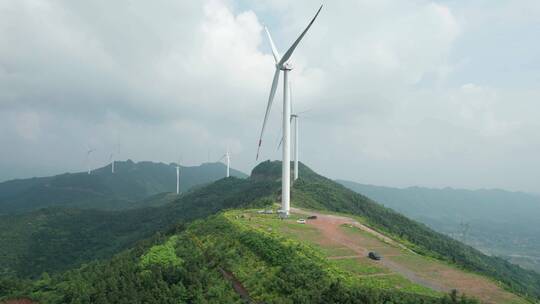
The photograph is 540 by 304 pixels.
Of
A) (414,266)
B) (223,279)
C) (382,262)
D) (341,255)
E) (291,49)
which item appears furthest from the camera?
(291,49)

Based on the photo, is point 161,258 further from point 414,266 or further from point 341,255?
point 414,266

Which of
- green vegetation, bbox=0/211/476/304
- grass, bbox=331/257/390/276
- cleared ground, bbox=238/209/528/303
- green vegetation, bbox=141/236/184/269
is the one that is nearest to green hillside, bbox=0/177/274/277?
cleared ground, bbox=238/209/528/303

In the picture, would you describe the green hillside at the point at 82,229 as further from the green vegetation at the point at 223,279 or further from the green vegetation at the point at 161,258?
the green vegetation at the point at 223,279

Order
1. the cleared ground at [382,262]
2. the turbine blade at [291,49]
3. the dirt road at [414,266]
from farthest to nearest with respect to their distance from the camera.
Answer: the turbine blade at [291,49]
the dirt road at [414,266]
the cleared ground at [382,262]

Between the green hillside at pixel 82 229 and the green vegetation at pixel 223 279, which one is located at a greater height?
the green vegetation at pixel 223 279

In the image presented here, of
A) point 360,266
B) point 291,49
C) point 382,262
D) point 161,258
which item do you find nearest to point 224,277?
point 161,258

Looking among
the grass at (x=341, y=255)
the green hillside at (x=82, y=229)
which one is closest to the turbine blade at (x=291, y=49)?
the grass at (x=341, y=255)
